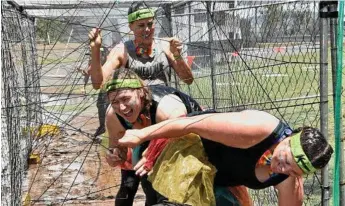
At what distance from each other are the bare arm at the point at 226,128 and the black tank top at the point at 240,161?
0.13ft

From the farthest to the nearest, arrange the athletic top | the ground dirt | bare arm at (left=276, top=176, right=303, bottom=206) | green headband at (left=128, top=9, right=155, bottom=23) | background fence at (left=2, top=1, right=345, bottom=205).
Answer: the ground dirt, the athletic top, green headband at (left=128, top=9, right=155, bottom=23), background fence at (left=2, top=1, right=345, bottom=205), bare arm at (left=276, top=176, right=303, bottom=206)

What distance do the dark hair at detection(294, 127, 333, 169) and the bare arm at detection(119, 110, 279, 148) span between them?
135 mm

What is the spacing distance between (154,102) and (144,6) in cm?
113

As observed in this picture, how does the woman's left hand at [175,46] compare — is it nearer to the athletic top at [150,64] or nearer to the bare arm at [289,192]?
the athletic top at [150,64]

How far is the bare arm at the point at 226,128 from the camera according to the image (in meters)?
2.46


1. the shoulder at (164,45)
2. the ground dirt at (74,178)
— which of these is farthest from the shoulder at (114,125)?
the ground dirt at (74,178)

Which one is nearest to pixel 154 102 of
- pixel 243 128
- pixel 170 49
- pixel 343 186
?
pixel 243 128

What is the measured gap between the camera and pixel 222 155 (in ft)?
8.81

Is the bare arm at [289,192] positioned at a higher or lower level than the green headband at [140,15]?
lower

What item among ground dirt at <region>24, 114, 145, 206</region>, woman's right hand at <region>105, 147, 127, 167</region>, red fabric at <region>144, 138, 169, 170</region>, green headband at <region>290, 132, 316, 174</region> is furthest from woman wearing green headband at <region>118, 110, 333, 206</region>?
Answer: ground dirt at <region>24, 114, 145, 206</region>

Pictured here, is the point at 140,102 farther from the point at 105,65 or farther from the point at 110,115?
the point at 105,65

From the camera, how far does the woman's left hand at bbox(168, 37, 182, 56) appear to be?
3755mm

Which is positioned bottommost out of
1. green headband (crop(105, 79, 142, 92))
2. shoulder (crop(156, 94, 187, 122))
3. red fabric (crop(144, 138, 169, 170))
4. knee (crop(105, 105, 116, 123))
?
red fabric (crop(144, 138, 169, 170))

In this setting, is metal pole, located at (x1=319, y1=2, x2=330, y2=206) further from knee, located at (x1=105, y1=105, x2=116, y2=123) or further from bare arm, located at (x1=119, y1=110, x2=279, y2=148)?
knee, located at (x1=105, y1=105, x2=116, y2=123)
